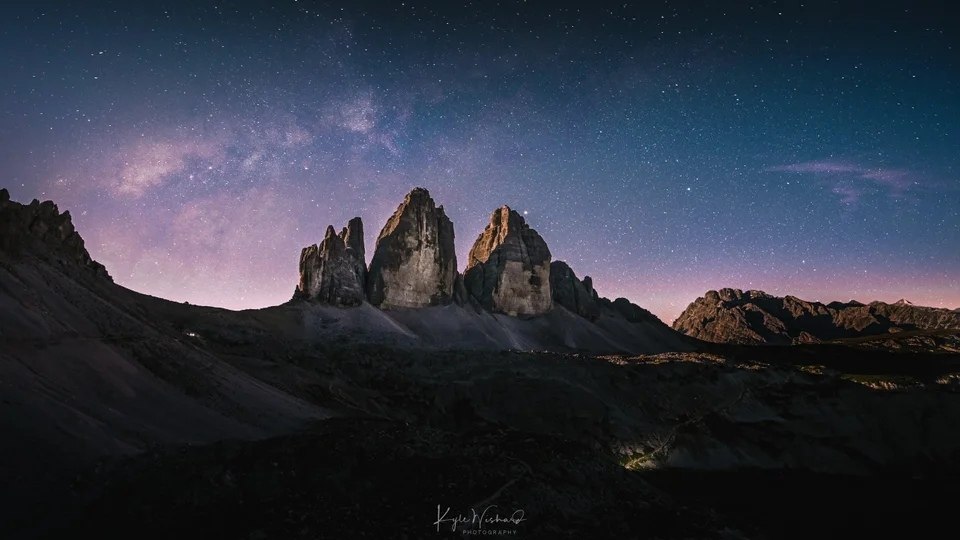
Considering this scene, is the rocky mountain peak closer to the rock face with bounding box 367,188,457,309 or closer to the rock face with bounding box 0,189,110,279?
the rock face with bounding box 367,188,457,309

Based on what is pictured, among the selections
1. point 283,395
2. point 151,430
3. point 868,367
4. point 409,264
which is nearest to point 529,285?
point 409,264

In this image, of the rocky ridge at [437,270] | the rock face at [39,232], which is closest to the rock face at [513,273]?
the rocky ridge at [437,270]

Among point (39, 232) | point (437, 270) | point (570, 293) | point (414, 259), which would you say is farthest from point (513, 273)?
point (39, 232)

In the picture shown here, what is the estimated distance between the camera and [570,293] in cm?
15950

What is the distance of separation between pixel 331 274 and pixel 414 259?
22.7 m

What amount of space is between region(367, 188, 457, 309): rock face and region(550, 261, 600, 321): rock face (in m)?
46.2

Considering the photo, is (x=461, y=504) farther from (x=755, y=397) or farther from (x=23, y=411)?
(x=755, y=397)

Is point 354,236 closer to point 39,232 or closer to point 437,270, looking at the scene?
point 437,270

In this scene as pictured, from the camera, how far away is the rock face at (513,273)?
13738 centimetres

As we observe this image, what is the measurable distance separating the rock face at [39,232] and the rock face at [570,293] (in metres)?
129

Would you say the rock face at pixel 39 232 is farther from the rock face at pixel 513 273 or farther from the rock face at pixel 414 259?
the rock face at pixel 513 273

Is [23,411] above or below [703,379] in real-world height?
above

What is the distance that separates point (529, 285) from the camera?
462ft

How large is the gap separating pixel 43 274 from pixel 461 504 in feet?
99.9
